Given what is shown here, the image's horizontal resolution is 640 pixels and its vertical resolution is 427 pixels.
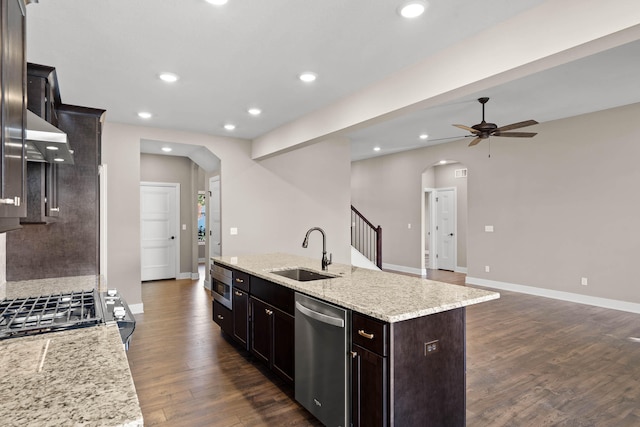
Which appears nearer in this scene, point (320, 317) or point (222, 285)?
point (320, 317)

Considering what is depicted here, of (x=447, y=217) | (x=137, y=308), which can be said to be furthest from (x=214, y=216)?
(x=447, y=217)

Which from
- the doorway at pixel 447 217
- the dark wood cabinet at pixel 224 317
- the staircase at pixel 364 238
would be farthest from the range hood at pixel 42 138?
the doorway at pixel 447 217

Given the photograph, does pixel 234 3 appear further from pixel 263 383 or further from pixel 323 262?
pixel 263 383

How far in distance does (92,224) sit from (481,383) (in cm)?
351

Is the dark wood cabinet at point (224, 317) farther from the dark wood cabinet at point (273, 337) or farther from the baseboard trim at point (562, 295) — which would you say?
the baseboard trim at point (562, 295)

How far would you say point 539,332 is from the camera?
13.7 ft

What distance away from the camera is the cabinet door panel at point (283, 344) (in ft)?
8.69

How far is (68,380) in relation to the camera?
110 centimetres

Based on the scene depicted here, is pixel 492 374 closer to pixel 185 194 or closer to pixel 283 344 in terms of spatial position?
pixel 283 344

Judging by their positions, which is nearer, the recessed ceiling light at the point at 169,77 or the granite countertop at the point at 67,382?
the granite countertop at the point at 67,382

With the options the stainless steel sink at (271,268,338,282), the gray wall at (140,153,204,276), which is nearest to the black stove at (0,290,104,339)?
the stainless steel sink at (271,268,338,282)

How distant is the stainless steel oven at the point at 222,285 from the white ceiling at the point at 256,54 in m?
1.90

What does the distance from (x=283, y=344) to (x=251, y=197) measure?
3.72 m

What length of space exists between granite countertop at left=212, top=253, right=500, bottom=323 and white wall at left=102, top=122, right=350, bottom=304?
2777 mm
